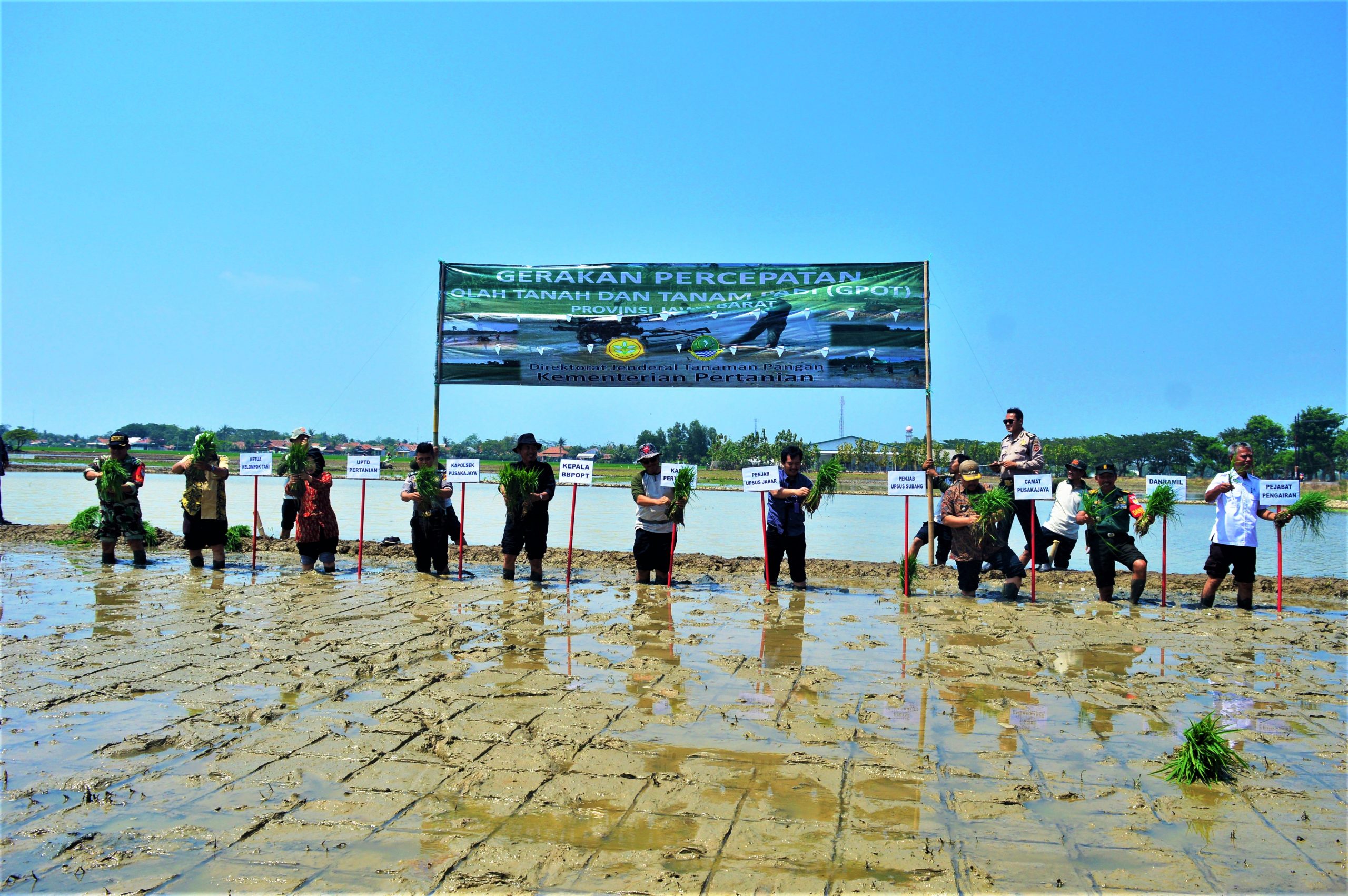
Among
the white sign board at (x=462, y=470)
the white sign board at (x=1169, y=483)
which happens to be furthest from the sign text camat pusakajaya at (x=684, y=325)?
the white sign board at (x=1169, y=483)

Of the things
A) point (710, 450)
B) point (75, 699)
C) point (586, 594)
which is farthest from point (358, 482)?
point (710, 450)

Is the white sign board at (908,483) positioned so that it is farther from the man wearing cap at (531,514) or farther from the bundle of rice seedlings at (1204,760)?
the bundle of rice seedlings at (1204,760)

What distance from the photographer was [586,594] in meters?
9.21

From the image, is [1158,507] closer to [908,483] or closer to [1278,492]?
[1278,492]

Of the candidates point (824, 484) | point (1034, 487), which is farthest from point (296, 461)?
point (1034, 487)

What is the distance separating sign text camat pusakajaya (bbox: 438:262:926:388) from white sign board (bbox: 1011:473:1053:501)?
229 cm

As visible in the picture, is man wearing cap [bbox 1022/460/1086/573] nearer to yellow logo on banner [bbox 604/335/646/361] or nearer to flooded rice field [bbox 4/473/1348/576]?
flooded rice field [bbox 4/473/1348/576]

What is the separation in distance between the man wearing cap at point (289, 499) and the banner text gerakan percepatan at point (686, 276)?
350 cm

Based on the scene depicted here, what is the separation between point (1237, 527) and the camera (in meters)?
9.06

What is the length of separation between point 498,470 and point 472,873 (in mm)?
7671

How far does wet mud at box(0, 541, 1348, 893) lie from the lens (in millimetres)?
3170

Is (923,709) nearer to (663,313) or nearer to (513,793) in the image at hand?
(513,793)

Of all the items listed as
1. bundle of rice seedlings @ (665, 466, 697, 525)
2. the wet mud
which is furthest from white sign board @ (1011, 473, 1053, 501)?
bundle of rice seedlings @ (665, 466, 697, 525)

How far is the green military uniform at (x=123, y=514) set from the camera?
10328mm
